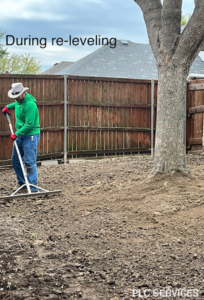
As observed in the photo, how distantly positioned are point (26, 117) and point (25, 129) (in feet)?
0.67

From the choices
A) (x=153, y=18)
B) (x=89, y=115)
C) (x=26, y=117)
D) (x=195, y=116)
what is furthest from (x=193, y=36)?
(x=195, y=116)

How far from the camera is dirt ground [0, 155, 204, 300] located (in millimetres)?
3967

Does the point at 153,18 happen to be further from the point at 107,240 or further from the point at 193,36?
the point at 107,240

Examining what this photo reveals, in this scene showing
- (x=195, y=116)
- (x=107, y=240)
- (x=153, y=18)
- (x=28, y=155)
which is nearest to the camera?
(x=107, y=240)

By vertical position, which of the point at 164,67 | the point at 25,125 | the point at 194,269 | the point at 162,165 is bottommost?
the point at 194,269

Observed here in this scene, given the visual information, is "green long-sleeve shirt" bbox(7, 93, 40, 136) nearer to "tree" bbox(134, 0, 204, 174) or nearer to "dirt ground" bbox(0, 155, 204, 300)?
"dirt ground" bbox(0, 155, 204, 300)

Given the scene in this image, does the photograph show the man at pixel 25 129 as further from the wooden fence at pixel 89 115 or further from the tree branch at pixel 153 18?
the wooden fence at pixel 89 115

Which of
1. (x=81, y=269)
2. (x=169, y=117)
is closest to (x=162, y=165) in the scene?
(x=169, y=117)

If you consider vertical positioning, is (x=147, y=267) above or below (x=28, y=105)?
below

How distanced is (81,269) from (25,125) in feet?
11.9

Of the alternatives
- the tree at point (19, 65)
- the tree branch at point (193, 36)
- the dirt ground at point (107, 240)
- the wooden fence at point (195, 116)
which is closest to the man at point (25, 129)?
the dirt ground at point (107, 240)

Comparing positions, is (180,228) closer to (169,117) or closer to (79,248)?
(79,248)

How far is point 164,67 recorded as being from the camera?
7.57 m

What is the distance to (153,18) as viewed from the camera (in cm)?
793
